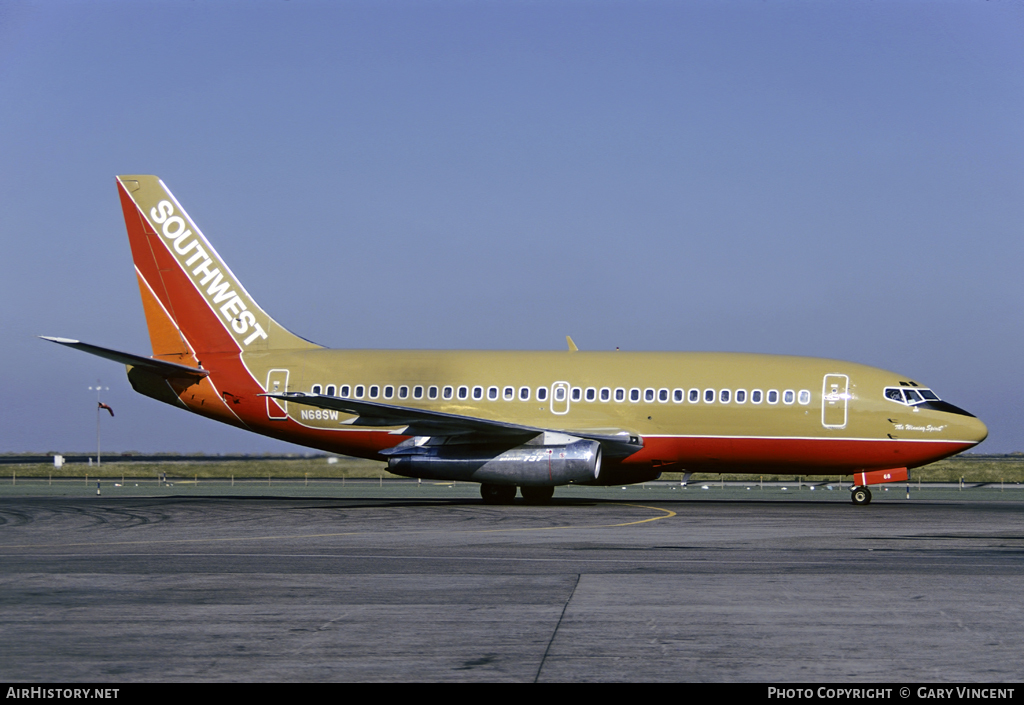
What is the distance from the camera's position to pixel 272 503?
30125 mm

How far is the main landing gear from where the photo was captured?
30469mm

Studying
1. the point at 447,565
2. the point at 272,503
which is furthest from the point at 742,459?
the point at 447,565

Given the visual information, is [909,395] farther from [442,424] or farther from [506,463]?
[442,424]

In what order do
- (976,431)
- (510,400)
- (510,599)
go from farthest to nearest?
(510,400) → (976,431) → (510,599)

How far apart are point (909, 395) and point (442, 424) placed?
12767 millimetres

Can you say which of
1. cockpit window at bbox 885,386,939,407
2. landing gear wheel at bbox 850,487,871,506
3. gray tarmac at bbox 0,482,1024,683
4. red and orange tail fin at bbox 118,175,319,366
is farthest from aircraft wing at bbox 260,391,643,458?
cockpit window at bbox 885,386,939,407

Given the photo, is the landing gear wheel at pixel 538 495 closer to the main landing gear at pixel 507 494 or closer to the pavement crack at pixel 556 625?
the main landing gear at pixel 507 494

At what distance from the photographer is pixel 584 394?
30.4 m

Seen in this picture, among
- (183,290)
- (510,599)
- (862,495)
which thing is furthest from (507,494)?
(510,599)

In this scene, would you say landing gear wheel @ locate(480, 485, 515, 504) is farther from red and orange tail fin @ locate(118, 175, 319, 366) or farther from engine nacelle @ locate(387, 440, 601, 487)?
red and orange tail fin @ locate(118, 175, 319, 366)

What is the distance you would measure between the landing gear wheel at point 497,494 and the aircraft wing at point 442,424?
196cm

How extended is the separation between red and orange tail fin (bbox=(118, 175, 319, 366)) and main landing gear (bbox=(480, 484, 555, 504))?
7.67 meters

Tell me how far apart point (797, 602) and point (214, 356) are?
81.4ft
